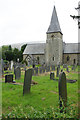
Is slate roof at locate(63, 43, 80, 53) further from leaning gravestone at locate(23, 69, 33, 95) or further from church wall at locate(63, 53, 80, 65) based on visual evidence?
leaning gravestone at locate(23, 69, 33, 95)

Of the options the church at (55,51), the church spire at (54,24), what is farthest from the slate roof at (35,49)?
the church spire at (54,24)

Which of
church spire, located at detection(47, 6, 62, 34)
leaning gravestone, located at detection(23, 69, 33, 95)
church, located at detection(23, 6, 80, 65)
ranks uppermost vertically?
church spire, located at detection(47, 6, 62, 34)

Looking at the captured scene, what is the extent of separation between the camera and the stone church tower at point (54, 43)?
31383 mm

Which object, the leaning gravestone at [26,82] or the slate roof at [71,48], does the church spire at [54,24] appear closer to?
the slate roof at [71,48]

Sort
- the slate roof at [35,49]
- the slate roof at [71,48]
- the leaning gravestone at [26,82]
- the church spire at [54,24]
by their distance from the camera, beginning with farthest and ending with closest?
the slate roof at [35,49] < the slate roof at [71,48] < the church spire at [54,24] < the leaning gravestone at [26,82]

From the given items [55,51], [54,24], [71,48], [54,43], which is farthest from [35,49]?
[71,48]

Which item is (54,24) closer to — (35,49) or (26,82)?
(35,49)

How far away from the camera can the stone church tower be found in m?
31.4

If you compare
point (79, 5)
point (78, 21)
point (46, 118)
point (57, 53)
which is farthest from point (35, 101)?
point (57, 53)

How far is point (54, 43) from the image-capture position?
1251 inches

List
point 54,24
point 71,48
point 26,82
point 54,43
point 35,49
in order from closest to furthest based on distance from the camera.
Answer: point 26,82, point 54,43, point 54,24, point 71,48, point 35,49

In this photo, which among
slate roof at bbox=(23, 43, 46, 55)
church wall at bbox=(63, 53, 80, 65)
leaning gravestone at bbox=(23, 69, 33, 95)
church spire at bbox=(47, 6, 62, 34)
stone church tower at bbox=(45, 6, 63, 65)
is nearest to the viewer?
leaning gravestone at bbox=(23, 69, 33, 95)

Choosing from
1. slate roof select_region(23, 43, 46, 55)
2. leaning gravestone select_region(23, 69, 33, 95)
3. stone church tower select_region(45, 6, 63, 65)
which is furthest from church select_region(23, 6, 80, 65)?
leaning gravestone select_region(23, 69, 33, 95)

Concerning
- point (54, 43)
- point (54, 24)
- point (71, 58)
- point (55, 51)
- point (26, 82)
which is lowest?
point (26, 82)
